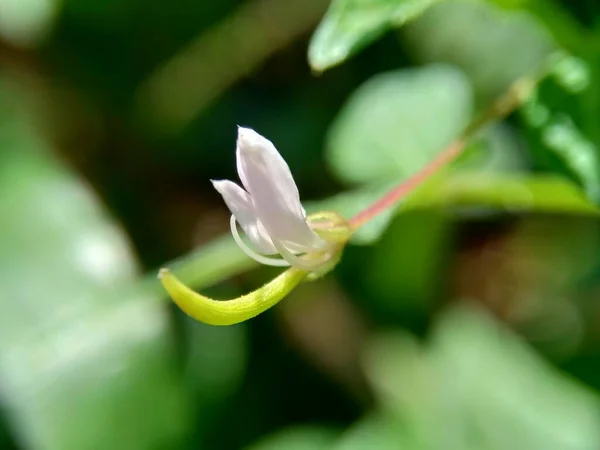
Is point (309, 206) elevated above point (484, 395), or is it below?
above

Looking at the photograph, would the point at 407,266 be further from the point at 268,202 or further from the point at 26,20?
the point at 268,202

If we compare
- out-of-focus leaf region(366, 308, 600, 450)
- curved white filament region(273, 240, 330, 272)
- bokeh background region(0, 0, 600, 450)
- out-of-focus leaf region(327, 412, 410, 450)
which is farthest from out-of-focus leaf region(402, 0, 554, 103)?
curved white filament region(273, 240, 330, 272)

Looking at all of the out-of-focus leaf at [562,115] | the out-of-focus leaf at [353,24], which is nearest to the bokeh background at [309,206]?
the out-of-focus leaf at [562,115]

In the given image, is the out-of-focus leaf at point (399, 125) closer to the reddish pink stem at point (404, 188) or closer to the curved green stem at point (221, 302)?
the reddish pink stem at point (404, 188)

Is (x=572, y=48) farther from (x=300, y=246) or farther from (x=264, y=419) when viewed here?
(x=264, y=419)

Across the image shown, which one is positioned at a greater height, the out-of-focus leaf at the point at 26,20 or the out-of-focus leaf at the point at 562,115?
the out-of-focus leaf at the point at 26,20

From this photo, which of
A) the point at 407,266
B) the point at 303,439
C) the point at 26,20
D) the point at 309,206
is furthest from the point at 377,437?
the point at 26,20

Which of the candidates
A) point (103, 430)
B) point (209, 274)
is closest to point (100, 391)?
point (103, 430)

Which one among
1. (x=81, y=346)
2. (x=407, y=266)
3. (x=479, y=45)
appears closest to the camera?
(x=81, y=346)
